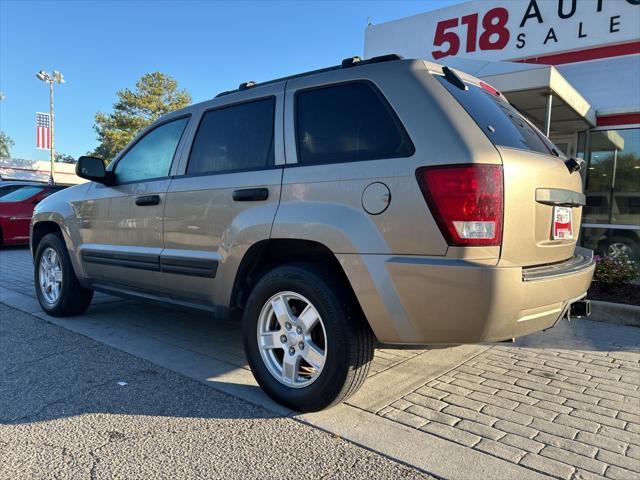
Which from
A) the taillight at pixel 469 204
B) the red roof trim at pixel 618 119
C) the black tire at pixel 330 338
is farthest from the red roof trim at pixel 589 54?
the black tire at pixel 330 338

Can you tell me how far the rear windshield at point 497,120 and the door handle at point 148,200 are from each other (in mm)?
2356

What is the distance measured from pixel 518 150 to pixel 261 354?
6.40 ft

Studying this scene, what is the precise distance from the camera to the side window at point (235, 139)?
3.40 metres

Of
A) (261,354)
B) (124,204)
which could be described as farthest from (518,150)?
(124,204)

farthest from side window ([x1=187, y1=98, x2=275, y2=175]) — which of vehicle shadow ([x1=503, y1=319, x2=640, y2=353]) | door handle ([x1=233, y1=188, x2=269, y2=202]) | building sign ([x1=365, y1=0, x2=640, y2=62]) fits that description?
building sign ([x1=365, y1=0, x2=640, y2=62])

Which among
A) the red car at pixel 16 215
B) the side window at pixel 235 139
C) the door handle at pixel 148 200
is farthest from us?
the red car at pixel 16 215

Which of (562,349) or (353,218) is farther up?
(353,218)

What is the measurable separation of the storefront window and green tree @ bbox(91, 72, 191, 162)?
114 feet

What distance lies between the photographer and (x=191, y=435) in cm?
272

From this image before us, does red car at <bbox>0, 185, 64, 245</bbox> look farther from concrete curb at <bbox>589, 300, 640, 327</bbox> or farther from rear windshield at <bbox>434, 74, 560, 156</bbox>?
concrete curb at <bbox>589, 300, 640, 327</bbox>

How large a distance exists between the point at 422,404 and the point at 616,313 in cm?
368

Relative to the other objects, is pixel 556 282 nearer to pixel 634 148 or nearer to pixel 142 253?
pixel 142 253

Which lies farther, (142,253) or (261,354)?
(142,253)

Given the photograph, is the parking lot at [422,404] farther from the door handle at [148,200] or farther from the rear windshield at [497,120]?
the rear windshield at [497,120]
